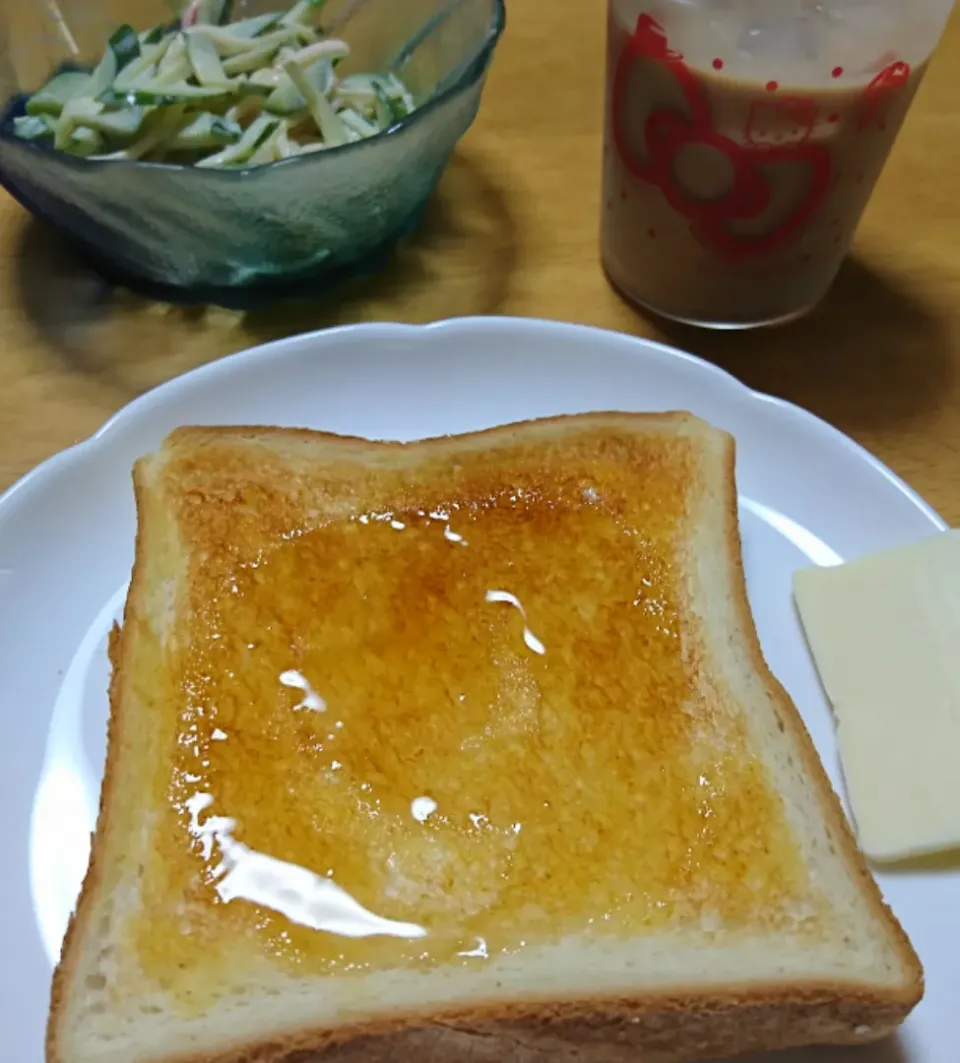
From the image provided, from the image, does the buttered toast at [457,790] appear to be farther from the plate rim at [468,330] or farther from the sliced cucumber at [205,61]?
the sliced cucumber at [205,61]

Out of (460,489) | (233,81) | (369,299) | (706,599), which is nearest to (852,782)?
(706,599)

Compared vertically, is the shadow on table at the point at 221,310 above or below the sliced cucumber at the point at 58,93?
below

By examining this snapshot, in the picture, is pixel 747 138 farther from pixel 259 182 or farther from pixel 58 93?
pixel 58 93

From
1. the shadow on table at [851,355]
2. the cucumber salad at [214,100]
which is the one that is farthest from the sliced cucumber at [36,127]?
the shadow on table at [851,355]

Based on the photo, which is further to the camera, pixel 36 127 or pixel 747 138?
pixel 36 127

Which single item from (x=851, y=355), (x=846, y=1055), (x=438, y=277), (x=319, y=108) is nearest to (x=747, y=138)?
(x=851, y=355)

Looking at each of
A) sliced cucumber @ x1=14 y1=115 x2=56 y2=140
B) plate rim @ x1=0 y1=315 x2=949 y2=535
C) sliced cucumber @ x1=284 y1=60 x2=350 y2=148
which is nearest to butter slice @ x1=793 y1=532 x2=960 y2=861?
plate rim @ x1=0 y1=315 x2=949 y2=535

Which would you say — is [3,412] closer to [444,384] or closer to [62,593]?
[62,593]
